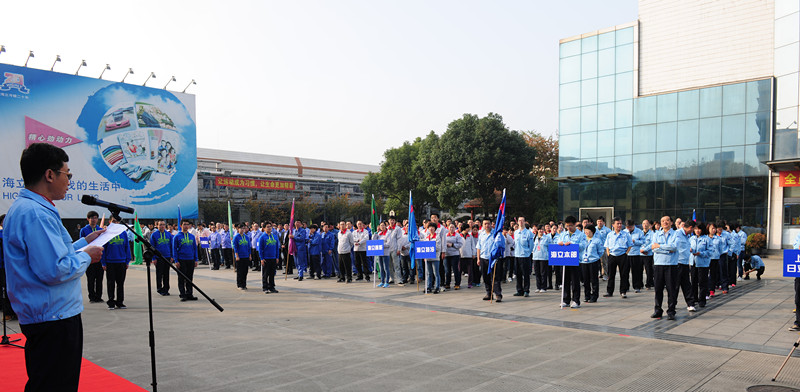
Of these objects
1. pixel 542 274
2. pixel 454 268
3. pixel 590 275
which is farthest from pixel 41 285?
pixel 542 274

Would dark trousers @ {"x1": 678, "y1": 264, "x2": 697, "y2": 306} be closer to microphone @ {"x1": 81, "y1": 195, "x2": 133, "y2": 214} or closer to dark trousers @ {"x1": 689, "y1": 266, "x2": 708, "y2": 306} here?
dark trousers @ {"x1": 689, "y1": 266, "x2": 708, "y2": 306}

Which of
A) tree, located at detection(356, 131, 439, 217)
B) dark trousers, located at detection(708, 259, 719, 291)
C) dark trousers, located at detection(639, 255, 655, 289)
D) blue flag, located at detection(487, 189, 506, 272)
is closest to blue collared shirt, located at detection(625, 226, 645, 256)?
dark trousers, located at detection(639, 255, 655, 289)

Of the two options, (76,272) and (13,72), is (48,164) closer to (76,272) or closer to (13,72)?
(76,272)

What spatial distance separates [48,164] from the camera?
3.17 m

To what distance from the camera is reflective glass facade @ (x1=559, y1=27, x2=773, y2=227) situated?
25875 mm

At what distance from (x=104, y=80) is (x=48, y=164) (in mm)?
29339

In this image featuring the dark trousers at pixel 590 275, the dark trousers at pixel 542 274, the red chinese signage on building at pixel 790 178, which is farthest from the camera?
the red chinese signage on building at pixel 790 178

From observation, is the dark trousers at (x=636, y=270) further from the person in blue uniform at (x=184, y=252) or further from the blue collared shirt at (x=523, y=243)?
the person in blue uniform at (x=184, y=252)

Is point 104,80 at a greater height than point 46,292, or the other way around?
point 104,80

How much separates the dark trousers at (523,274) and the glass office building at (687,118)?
1868 cm

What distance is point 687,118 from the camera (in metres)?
27.8

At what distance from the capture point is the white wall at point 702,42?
25.6m

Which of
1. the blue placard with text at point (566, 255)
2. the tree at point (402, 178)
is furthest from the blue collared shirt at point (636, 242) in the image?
the tree at point (402, 178)

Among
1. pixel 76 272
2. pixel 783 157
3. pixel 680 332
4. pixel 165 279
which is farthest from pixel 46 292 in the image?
pixel 783 157
